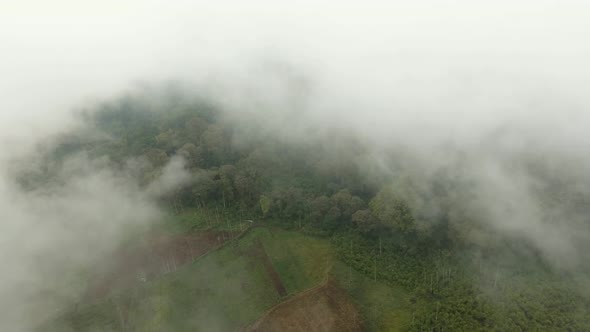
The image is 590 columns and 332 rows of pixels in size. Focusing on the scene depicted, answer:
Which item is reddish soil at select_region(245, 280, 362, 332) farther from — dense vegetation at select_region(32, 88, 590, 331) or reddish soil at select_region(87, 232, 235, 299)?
reddish soil at select_region(87, 232, 235, 299)

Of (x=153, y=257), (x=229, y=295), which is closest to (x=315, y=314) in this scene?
(x=229, y=295)

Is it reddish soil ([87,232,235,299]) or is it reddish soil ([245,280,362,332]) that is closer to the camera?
reddish soil ([245,280,362,332])

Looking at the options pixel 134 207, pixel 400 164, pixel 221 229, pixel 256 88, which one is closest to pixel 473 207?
pixel 400 164

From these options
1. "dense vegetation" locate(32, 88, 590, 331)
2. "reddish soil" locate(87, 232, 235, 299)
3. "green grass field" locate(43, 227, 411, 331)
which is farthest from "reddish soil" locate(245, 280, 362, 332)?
"reddish soil" locate(87, 232, 235, 299)

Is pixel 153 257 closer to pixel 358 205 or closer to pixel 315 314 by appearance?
pixel 315 314

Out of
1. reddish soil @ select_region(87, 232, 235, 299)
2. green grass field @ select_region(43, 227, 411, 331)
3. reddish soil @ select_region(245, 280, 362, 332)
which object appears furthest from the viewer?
reddish soil @ select_region(87, 232, 235, 299)

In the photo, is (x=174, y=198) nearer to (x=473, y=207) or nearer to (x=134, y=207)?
(x=134, y=207)

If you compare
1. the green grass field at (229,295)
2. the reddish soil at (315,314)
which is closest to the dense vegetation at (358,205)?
the green grass field at (229,295)
